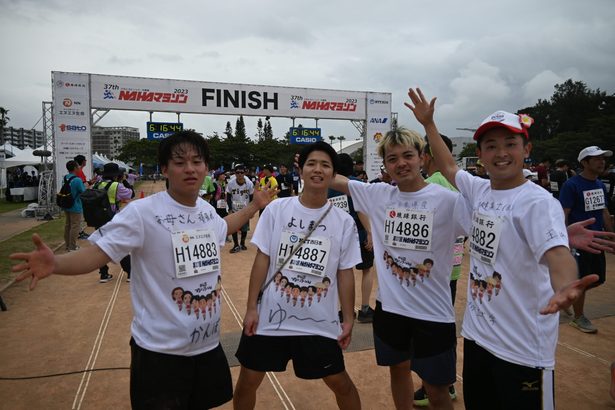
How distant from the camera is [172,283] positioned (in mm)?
2076

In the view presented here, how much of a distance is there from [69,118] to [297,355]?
15580 mm

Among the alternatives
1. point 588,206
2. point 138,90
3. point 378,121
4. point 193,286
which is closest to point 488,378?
point 193,286

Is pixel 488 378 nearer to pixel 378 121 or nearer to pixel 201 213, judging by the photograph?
pixel 201 213

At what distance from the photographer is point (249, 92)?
55.5 feet

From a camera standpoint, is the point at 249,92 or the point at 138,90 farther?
the point at 249,92

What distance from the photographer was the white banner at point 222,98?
15195mm

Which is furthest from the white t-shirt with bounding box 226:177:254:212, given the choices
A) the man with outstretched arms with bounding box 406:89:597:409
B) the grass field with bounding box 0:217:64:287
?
the man with outstretched arms with bounding box 406:89:597:409

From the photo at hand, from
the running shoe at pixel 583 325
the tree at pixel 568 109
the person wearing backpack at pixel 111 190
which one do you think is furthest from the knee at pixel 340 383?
the tree at pixel 568 109

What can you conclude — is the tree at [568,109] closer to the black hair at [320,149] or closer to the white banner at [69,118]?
the white banner at [69,118]

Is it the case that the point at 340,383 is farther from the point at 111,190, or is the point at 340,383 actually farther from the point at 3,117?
the point at 3,117

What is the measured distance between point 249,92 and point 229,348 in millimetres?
14352

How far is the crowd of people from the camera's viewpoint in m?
1.92

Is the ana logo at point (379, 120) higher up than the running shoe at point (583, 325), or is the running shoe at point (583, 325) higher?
the ana logo at point (379, 120)

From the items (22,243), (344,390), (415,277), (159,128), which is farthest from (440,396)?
(159,128)
